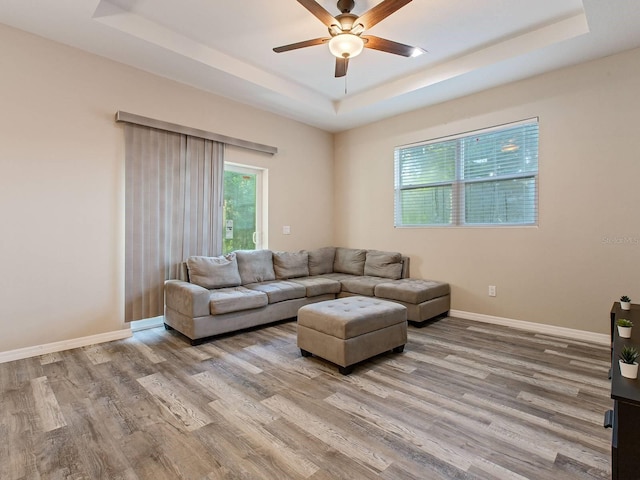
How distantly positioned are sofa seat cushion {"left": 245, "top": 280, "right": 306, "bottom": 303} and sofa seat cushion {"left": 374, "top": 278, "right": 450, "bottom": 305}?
1.02 metres

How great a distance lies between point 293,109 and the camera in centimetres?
476

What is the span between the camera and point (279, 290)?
3971mm

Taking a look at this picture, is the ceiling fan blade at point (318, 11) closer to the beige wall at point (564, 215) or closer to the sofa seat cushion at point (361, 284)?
the beige wall at point (564, 215)

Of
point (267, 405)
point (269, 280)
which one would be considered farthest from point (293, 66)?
point (267, 405)

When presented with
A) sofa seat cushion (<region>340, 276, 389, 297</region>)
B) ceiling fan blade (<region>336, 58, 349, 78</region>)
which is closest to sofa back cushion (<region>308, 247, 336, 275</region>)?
sofa seat cushion (<region>340, 276, 389, 297</region>)

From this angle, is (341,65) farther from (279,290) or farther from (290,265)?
(290,265)

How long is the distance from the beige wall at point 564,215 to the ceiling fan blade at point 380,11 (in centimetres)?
232

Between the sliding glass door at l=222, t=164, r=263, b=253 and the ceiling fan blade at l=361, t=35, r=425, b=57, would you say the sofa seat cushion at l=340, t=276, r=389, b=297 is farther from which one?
the ceiling fan blade at l=361, t=35, r=425, b=57

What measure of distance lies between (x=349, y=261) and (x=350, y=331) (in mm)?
2660

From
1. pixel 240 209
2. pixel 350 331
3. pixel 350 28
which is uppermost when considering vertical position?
pixel 350 28

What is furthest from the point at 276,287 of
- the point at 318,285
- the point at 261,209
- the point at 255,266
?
the point at 261,209

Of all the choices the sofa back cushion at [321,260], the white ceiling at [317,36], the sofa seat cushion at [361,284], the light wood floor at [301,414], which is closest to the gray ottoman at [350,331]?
the light wood floor at [301,414]

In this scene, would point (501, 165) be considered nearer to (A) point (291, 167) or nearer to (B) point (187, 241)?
(A) point (291, 167)

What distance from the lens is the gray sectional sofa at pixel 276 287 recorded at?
3359 millimetres
